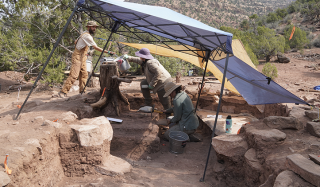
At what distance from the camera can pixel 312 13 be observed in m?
27.8

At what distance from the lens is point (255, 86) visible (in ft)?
15.5

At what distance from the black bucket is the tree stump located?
1.68 meters

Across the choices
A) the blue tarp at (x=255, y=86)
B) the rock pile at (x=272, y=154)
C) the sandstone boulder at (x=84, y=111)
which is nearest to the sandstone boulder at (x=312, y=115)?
the rock pile at (x=272, y=154)

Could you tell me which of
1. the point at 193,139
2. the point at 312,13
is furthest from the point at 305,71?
the point at 312,13

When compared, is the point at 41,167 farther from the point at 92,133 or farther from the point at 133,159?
the point at 133,159

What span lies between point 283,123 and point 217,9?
62479 millimetres

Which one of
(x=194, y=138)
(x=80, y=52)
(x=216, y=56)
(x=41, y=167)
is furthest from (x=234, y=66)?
(x=41, y=167)

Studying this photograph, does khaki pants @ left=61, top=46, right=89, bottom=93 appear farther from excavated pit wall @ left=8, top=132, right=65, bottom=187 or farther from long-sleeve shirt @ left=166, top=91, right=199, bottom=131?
long-sleeve shirt @ left=166, top=91, right=199, bottom=131

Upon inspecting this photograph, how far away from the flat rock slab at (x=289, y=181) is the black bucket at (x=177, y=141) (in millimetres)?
2307

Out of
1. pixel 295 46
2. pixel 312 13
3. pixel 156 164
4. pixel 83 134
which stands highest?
pixel 312 13

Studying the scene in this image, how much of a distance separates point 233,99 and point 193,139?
2606 millimetres

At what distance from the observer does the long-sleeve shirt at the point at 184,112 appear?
465cm

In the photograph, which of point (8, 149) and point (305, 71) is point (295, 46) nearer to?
point (305, 71)

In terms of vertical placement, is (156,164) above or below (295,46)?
below
